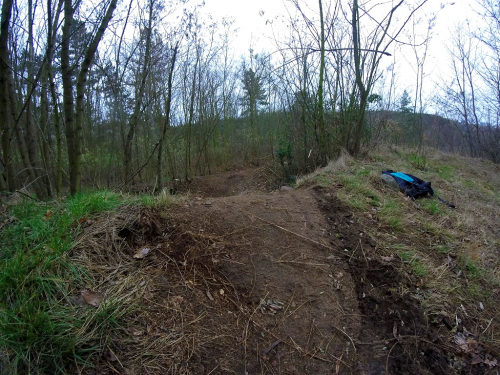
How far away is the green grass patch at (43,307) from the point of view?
4.81 ft

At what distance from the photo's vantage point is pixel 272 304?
7.22 feet

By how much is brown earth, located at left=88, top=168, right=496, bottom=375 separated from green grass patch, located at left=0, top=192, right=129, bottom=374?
0.62 feet

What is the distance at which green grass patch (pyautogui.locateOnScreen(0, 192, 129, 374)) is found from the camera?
1465 millimetres

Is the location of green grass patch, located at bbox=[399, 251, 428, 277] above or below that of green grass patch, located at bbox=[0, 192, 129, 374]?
below

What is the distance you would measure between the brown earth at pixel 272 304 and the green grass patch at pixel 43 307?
0.19m

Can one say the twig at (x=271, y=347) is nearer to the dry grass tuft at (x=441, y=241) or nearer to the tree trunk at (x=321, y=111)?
the dry grass tuft at (x=441, y=241)

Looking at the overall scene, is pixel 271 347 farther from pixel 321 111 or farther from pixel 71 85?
pixel 321 111

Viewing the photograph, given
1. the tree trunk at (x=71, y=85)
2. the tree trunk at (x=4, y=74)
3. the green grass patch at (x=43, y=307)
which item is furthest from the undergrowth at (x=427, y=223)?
the tree trunk at (x=4, y=74)

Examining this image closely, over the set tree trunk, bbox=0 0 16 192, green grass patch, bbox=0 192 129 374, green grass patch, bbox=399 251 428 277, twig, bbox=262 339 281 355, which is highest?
tree trunk, bbox=0 0 16 192

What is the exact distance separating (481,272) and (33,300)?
12.2ft


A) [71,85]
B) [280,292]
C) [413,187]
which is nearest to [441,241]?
[413,187]

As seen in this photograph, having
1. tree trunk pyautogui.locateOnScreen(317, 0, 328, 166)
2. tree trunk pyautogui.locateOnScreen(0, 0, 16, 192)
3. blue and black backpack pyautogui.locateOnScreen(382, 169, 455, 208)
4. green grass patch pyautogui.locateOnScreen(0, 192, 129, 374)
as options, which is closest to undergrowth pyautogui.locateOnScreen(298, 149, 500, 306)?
blue and black backpack pyautogui.locateOnScreen(382, 169, 455, 208)

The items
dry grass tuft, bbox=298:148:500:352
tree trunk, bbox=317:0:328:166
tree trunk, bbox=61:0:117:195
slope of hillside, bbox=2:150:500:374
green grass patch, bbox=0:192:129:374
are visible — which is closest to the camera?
green grass patch, bbox=0:192:129:374

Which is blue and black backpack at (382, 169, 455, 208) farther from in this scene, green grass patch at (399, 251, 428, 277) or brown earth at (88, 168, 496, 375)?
brown earth at (88, 168, 496, 375)
